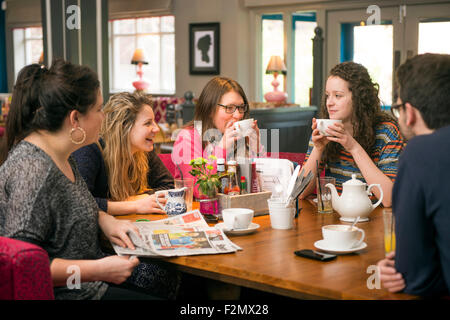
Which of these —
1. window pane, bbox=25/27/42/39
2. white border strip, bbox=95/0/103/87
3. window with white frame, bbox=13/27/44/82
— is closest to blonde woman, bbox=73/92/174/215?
white border strip, bbox=95/0/103/87

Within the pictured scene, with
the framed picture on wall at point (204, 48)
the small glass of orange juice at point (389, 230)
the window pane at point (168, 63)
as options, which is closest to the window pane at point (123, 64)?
the window pane at point (168, 63)

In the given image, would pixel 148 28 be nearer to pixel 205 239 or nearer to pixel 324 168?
pixel 324 168

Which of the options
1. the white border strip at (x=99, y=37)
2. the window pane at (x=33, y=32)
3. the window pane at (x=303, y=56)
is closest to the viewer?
the white border strip at (x=99, y=37)

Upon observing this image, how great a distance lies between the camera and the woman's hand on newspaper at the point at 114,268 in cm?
160

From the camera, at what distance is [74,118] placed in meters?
1.70

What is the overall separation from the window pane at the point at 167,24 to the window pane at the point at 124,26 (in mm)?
738

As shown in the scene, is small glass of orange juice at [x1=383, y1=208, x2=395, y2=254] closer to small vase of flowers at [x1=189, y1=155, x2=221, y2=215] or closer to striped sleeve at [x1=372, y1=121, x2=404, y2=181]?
small vase of flowers at [x1=189, y1=155, x2=221, y2=215]

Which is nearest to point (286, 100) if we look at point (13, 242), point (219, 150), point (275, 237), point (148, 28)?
point (148, 28)

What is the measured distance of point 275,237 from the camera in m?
1.83

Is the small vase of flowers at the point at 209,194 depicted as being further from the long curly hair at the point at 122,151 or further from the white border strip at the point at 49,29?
the white border strip at the point at 49,29

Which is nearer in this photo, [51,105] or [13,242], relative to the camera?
[13,242]

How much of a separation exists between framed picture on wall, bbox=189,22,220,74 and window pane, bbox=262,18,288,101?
0.73 meters
